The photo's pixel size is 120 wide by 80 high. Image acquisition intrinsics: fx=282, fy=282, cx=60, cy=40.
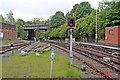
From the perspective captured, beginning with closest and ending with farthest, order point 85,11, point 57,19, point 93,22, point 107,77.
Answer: point 107,77 < point 93,22 < point 85,11 < point 57,19

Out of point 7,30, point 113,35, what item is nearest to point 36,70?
point 113,35

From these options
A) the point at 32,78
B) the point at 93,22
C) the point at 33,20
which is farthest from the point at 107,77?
the point at 33,20

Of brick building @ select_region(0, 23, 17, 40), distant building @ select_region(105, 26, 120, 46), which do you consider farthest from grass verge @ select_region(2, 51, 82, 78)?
brick building @ select_region(0, 23, 17, 40)

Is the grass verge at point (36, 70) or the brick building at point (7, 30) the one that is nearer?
the grass verge at point (36, 70)

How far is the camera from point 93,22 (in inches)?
2699

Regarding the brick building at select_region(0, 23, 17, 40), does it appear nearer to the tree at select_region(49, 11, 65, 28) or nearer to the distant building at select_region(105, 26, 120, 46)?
the distant building at select_region(105, 26, 120, 46)

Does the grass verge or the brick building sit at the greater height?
the brick building

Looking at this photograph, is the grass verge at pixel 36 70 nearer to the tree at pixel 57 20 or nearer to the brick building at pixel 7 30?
the brick building at pixel 7 30

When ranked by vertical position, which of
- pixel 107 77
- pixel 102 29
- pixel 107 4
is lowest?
pixel 107 77

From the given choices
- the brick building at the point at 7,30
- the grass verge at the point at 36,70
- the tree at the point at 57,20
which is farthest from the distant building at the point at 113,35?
the tree at the point at 57,20

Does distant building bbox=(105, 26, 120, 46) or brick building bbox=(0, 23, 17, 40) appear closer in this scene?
distant building bbox=(105, 26, 120, 46)

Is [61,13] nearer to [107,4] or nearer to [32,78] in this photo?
[107,4]

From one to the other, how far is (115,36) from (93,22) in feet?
70.5

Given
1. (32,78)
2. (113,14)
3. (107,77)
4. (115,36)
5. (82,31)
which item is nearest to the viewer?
(32,78)
